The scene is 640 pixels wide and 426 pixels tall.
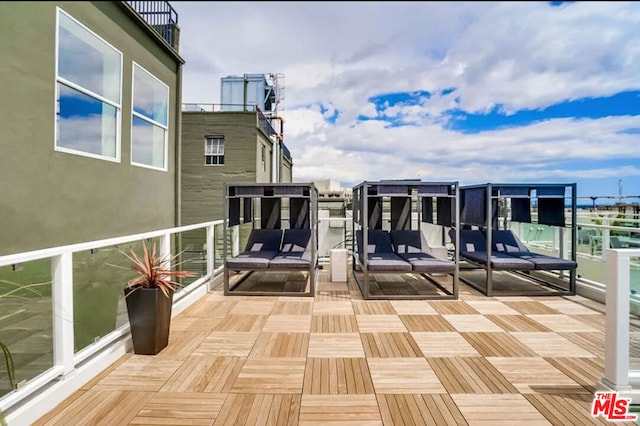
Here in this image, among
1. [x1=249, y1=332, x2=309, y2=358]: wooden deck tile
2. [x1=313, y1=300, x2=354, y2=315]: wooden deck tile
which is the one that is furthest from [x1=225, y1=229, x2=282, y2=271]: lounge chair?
[x1=249, y1=332, x2=309, y2=358]: wooden deck tile

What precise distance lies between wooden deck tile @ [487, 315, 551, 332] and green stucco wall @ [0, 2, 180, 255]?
506 cm

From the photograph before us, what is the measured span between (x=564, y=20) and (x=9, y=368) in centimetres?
339

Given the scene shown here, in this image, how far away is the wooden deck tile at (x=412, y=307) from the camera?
15.1ft

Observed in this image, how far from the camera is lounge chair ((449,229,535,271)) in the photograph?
5.41 meters

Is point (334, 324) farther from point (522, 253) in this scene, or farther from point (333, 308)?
point (522, 253)

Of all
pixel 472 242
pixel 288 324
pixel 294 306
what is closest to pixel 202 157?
pixel 294 306

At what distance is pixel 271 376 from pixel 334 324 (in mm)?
1425

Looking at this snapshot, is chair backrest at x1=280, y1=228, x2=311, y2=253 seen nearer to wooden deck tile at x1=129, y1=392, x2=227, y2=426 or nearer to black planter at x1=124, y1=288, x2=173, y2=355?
black planter at x1=124, y1=288, x2=173, y2=355

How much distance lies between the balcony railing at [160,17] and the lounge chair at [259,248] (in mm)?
4302

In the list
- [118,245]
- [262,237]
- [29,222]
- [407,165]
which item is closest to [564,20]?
[118,245]

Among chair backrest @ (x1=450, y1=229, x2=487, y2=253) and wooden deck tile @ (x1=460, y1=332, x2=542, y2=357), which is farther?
chair backrest @ (x1=450, y1=229, x2=487, y2=253)

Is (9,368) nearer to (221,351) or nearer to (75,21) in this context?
(221,351)

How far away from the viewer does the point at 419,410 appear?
235cm

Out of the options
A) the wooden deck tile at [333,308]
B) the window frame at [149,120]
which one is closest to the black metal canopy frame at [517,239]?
the wooden deck tile at [333,308]
